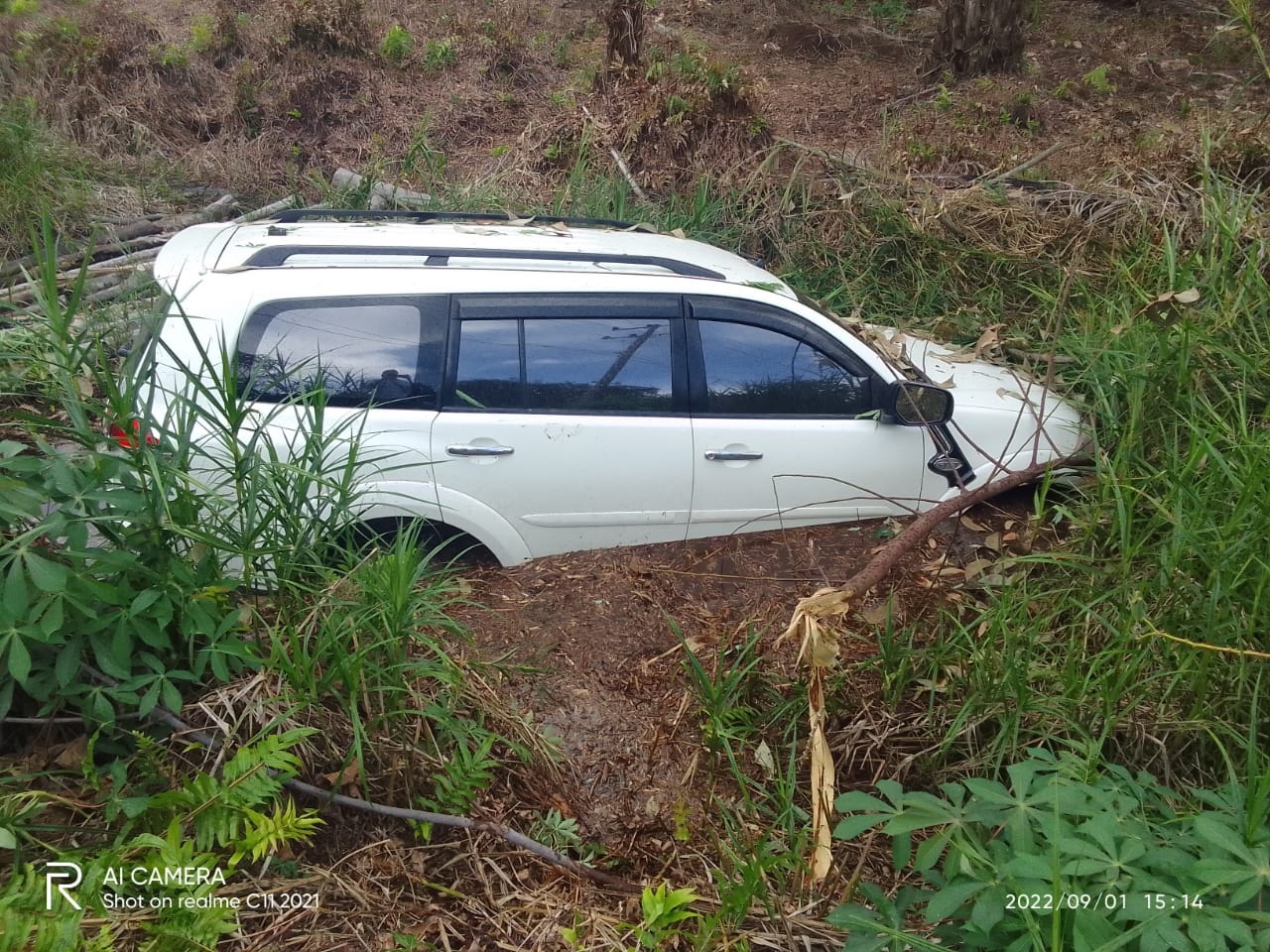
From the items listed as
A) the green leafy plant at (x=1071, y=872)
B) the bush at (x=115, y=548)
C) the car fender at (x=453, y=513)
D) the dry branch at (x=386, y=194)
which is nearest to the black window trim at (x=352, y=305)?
the car fender at (x=453, y=513)

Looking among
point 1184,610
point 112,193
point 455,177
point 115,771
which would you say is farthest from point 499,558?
point 112,193

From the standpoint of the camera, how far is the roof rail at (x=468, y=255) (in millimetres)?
3623

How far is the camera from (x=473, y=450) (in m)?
3.59

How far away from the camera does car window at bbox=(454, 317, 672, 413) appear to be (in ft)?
11.9

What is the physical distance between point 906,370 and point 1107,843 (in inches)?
108

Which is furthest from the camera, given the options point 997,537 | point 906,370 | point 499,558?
point 906,370

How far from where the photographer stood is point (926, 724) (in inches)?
114

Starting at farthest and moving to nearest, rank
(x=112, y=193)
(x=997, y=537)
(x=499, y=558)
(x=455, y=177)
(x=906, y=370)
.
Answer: (x=455, y=177), (x=112, y=193), (x=906, y=370), (x=499, y=558), (x=997, y=537)

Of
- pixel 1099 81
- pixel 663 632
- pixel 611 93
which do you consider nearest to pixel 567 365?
pixel 663 632

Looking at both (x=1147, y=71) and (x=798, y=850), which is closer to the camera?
(x=798, y=850)

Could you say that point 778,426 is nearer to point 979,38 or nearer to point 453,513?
point 453,513

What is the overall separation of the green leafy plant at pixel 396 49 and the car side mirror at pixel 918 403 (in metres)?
7.99

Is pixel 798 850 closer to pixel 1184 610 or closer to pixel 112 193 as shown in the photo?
pixel 1184 610
